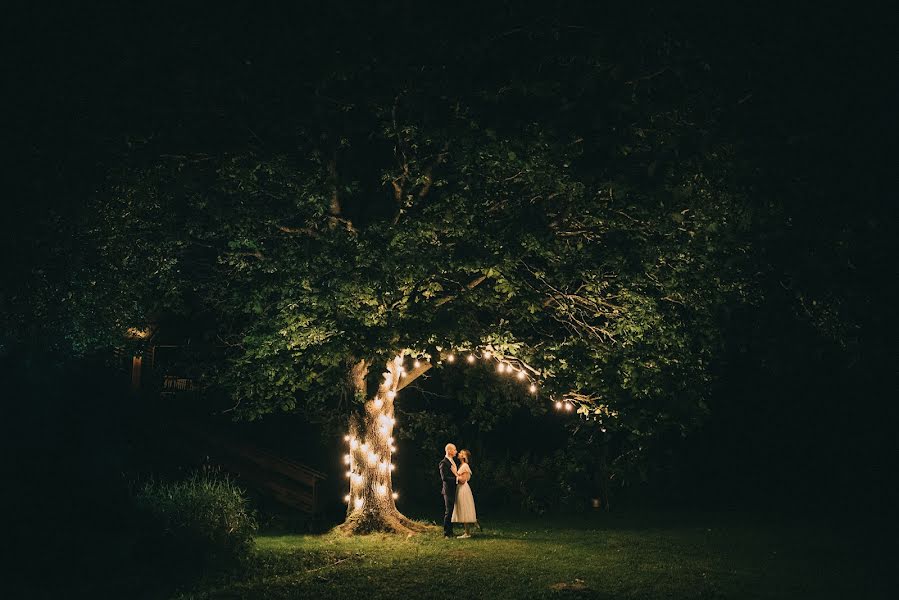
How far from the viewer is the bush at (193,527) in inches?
448

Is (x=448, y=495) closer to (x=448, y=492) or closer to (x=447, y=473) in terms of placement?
(x=448, y=492)

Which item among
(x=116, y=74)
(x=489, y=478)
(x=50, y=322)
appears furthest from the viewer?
(x=489, y=478)

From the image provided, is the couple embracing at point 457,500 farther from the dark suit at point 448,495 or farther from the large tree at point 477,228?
the large tree at point 477,228

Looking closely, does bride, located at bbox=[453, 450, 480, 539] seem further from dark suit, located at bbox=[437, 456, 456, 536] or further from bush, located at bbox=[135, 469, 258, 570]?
bush, located at bbox=[135, 469, 258, 570]

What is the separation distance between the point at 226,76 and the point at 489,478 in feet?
45.6

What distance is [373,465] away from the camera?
52.4ft

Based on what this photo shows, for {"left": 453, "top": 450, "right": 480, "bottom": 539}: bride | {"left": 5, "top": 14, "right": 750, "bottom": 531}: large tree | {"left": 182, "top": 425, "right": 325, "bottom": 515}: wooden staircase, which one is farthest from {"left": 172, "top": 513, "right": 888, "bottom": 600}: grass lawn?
{"left": 182, "top": 425, "right": 325, "bottom": 515}: wooden staircase

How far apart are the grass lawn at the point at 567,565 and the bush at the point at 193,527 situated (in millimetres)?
552

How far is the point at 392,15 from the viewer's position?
43.4 ft

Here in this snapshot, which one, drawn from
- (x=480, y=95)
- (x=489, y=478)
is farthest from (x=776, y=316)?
(x=489, y=478)

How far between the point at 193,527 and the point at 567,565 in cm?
577

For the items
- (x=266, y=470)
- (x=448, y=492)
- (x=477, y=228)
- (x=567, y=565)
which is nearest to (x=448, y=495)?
(x=448, y=492)

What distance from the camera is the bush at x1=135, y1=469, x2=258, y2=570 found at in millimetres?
11367

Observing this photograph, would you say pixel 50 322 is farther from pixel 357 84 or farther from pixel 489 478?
pixel 489 478
